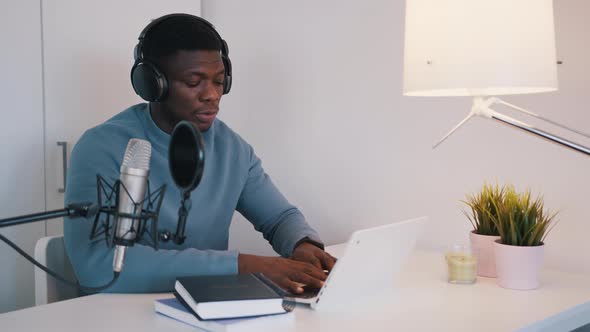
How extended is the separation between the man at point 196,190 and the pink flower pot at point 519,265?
34 centimetres

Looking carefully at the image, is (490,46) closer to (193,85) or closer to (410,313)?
(410,313)

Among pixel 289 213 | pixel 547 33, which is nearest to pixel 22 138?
pixel 289 213

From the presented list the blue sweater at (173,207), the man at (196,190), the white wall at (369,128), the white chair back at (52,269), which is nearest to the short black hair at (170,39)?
the man at (196,190)

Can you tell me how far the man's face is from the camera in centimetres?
148

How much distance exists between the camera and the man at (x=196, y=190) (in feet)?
3.88

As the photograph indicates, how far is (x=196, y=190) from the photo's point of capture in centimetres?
152

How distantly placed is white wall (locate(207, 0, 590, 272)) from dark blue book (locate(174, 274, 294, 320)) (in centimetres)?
82

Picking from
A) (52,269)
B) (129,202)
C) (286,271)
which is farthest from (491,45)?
(52,269)

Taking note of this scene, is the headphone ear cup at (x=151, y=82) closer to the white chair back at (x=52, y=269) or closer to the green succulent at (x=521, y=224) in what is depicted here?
the white chair back at (x=52, y=269)

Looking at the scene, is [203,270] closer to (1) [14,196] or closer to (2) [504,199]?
(2) [504,199]

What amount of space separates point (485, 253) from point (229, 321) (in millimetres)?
644

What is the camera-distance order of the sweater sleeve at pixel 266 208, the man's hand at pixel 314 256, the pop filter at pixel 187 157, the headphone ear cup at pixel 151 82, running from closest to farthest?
the pop filter at pixel 187 157 → the man's hand at pixel 314 256 → the headphone ear cup at pixel 151 82 → the sweater sleeve at pixel 266 208

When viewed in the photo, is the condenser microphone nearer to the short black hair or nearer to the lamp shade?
the lamp shade

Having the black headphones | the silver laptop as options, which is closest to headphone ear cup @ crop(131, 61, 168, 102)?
the black headphones
